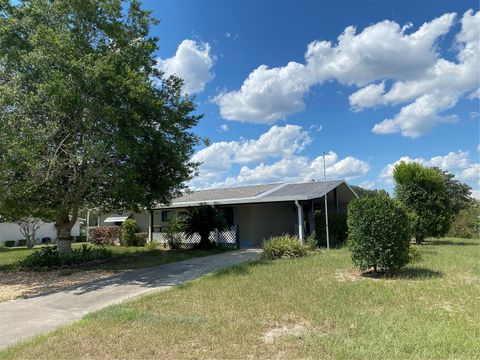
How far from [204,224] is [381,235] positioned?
10.3 meters

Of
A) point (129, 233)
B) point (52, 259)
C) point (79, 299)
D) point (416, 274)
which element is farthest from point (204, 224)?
point (416, 274)

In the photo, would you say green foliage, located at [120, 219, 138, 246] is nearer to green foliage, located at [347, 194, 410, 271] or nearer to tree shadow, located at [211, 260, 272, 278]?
tree shadow, located at [211, 260, 272, 278]

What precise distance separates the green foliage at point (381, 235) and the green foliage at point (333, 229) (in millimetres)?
7723

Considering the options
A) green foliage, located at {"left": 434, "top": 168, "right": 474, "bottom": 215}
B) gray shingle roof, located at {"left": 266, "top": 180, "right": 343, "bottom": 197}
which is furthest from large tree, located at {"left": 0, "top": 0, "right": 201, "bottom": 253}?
green foliage, located at {"left": 434, "top": 168, "right": 474, "bottom": 215}

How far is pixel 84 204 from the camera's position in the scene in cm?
1407

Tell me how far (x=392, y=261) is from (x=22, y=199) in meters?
11.6

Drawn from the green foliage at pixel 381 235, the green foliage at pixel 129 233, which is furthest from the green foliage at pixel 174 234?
the green foliage at pixel 381 235

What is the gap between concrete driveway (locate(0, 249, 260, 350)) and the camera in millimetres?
6586

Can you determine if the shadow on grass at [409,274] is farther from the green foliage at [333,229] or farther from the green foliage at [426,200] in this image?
the green foliage at [426,200]

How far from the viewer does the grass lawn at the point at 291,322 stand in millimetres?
4879

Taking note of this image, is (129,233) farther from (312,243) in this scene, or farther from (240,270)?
(240,270)

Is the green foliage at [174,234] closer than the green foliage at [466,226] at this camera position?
Yes

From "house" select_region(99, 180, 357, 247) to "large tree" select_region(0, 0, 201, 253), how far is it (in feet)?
13.9

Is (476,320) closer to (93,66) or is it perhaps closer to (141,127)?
(141,127)
